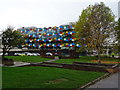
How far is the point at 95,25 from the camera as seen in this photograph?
33000mm

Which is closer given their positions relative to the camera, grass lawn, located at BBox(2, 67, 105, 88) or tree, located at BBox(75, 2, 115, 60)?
grass lawn, located at BBox(2, 67, 105, 88)

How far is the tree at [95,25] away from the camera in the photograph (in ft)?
108

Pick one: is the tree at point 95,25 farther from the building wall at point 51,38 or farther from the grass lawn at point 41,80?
the building wall at point 51,38

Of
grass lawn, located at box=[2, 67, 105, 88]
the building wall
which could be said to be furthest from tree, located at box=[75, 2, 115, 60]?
the building wall

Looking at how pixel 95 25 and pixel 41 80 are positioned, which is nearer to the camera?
pixel 41 80

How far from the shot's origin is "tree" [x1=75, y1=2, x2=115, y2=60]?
32.9m

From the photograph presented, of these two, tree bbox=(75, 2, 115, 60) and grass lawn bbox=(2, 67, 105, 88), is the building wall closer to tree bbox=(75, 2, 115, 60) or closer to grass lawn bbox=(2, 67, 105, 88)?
tree bbox=(75, 2, 115, 60)

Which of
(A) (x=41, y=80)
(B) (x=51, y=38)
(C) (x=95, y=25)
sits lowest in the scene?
(A) (x=41, y=80)

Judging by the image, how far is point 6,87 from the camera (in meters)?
7.99

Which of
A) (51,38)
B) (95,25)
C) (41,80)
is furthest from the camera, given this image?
(51,38)

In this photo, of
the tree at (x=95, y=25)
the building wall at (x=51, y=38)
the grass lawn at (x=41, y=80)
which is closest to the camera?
the grass lawn at (x=41, y=80)

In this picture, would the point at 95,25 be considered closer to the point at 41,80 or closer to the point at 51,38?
the point at 41,80

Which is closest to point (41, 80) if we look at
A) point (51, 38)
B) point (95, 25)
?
point (95, 25)

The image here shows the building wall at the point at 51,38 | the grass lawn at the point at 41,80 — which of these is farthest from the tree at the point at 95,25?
the building wall at the point at 51,38
